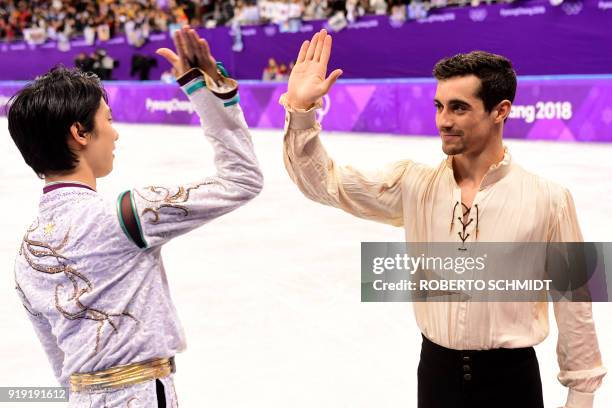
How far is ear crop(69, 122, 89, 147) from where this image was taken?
1.93 meters

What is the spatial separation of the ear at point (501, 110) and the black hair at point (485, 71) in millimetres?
12

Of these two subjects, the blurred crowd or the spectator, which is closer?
the blurred crowd

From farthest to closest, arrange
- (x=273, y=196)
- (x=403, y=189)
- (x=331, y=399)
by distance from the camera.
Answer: (x=273, y=196) < (x=331, y=399) < (x=403, y=189)

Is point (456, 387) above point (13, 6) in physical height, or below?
below

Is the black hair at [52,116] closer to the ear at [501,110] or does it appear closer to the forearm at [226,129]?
the forearm at [226,129]

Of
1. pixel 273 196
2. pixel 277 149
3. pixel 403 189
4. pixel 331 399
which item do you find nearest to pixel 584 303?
pixel 403 189

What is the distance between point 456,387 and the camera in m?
2.34

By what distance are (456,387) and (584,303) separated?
1.46 ft

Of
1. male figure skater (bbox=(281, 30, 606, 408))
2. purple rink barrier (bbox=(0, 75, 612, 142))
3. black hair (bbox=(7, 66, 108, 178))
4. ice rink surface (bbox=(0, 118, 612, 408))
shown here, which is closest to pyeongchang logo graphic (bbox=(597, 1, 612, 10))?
purple rink barrier (bbox=(0, 75, 612, 142))

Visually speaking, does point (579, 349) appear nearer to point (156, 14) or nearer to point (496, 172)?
point (496, 172)

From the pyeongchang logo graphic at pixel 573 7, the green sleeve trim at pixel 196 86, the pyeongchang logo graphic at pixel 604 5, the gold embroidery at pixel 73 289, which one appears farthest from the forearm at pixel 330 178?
the pyeongchang logo graphic at pixel 573 7

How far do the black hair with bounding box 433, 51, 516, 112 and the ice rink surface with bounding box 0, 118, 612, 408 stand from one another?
Result: 1021 millimetres

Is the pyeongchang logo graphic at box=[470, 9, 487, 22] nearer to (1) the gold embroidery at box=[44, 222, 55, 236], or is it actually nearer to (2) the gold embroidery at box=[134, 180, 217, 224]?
(2) the gold embroidery at box=[134, 180, 217, 224]

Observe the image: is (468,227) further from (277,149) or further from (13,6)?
(13,6)
